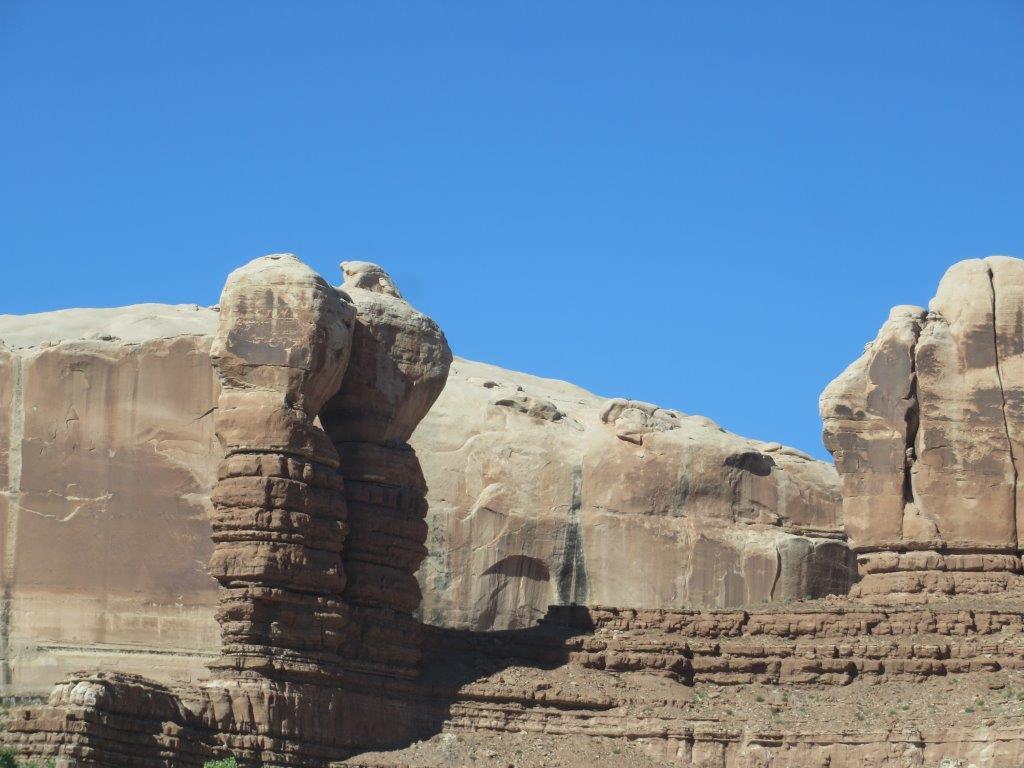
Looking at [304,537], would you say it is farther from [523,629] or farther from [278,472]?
[523,629]

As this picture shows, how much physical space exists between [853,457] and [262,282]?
49.2ft

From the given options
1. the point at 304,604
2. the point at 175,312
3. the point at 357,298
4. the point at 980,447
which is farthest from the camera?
the point at 175,312

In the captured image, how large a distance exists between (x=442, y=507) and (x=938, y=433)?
15051 millimetres

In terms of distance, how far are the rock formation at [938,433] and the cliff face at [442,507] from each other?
720 centimetres

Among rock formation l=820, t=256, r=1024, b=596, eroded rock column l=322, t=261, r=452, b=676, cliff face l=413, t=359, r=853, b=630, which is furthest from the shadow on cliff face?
cliff face l=413, t=359, r=853, b=630

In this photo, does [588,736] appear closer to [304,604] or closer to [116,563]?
[304,604]

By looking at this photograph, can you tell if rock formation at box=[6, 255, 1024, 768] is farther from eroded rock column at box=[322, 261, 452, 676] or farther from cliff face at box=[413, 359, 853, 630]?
cliff face at box=[413, 359, 853, 630]

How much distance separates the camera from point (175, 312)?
77.4 m

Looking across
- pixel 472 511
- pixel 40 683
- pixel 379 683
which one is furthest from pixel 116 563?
pixel 379 683

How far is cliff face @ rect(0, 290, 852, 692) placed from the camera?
70.5m

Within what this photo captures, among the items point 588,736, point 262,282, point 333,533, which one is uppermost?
point 262,282

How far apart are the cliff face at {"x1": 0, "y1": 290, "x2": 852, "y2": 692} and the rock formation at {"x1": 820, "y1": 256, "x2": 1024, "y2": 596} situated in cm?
720

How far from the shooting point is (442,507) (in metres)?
71.6

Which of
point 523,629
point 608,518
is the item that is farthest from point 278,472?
point 608,518
